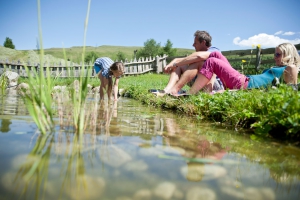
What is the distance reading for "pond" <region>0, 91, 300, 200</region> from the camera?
0.91 m

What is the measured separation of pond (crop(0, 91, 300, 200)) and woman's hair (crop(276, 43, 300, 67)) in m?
2.37

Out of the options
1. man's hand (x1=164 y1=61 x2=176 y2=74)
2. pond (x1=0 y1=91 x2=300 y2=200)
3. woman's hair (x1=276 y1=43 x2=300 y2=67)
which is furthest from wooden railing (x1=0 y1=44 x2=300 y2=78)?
pond (x1=0 y1=91 x2=300 y2=200)

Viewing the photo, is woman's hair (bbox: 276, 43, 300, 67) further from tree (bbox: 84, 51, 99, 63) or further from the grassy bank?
tree (bbox: 84, 51, 99, 63)

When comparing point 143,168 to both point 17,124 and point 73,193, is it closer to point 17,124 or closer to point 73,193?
point 73,193

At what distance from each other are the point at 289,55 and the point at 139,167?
3429 millimetres

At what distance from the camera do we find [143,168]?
1133 millimetres

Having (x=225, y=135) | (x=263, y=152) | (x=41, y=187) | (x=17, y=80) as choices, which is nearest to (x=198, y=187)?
(x=41, y=187)

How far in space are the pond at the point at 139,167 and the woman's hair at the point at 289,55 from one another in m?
2.37

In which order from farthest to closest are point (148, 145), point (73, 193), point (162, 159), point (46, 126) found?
point (46, 126) < point (148, 145) < point (162, 159) < point (73, 193)

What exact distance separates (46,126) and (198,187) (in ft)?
3.95

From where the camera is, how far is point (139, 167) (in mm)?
1142

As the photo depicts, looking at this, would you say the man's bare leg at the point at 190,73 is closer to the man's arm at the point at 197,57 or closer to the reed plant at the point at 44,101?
the man's arm at the point at 197,57

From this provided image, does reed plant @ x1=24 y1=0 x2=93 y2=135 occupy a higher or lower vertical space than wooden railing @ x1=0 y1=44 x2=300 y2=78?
lower

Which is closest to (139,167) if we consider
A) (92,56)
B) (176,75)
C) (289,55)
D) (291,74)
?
(92,56)
